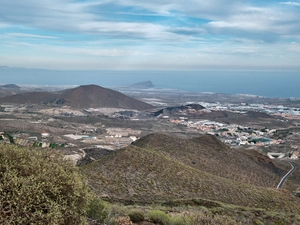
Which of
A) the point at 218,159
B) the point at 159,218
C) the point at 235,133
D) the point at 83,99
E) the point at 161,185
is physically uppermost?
the point at 159,218

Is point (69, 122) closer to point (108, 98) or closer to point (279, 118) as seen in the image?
point (108, 98)

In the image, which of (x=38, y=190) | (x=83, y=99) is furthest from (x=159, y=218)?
(x=83, y=99)

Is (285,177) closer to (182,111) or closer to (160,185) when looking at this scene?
(160,185)

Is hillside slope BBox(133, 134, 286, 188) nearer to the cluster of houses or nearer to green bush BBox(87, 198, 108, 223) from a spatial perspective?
green bush BBox(87, 198, 108, 223)

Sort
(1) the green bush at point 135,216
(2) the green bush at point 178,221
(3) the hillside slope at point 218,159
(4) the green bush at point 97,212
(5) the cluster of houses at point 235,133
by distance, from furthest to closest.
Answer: (5) the cluster of houses at point 235,133, (3) the hillside slope at point 218,159, (1) the green bush at point 135,216, (2) the green bush at point 178,221, (4) the green bush at point 97,212

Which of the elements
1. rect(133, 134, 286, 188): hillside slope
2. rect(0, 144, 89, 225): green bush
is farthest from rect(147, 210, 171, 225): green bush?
rect(133, 134, 286, 188): hillside slope

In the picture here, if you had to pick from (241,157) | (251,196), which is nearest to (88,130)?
(241,157)

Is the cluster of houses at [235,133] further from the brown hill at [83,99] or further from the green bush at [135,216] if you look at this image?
the green bush at [135,216]

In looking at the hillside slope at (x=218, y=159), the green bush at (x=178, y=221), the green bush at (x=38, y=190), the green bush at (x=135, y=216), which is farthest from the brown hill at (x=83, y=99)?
the green bush at (x=38, y=190)
